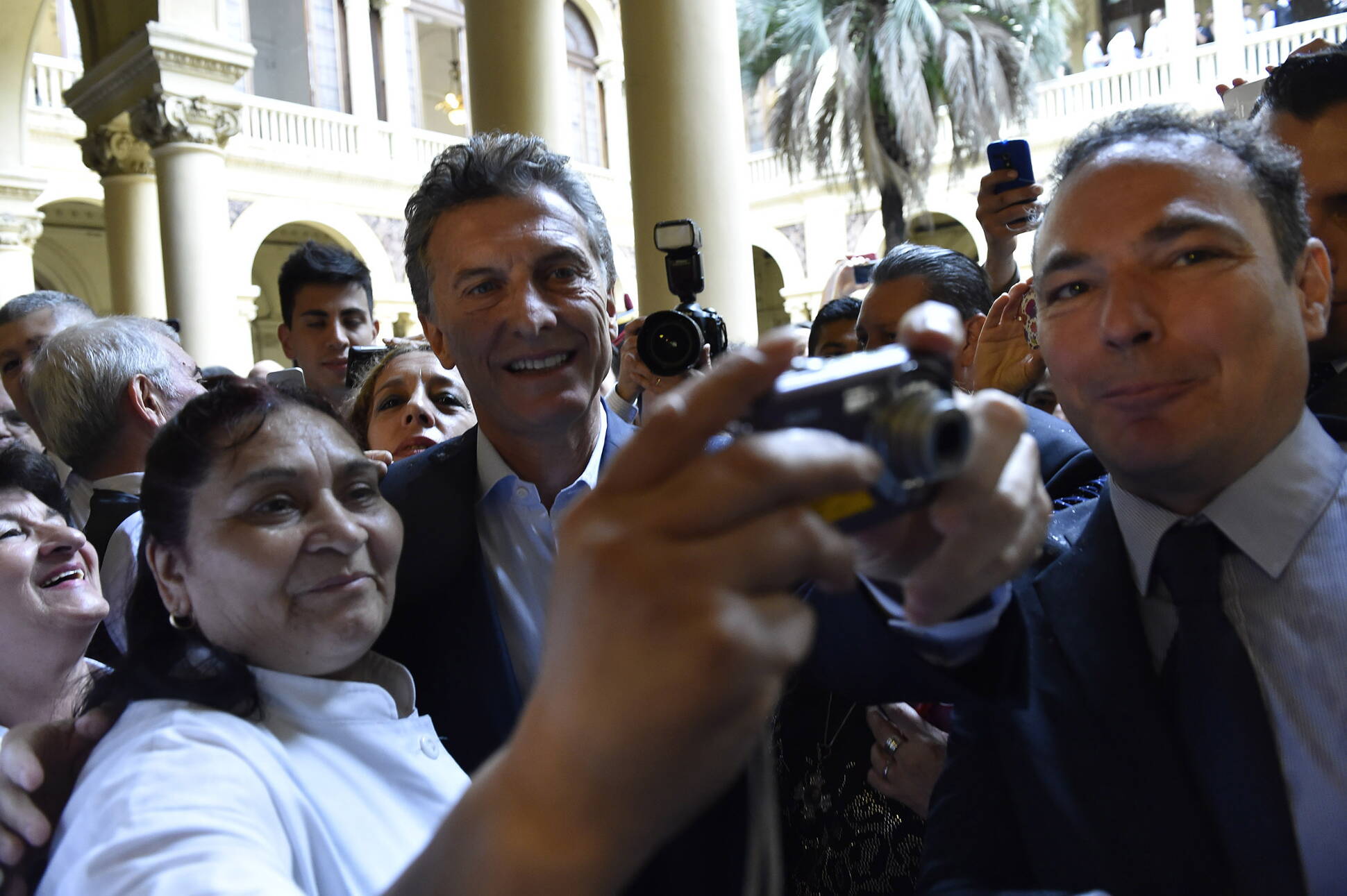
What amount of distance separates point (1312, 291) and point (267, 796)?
4.24 ft

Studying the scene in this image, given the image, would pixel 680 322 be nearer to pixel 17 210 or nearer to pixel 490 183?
pixel 490 183

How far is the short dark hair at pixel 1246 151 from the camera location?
4.20 feet

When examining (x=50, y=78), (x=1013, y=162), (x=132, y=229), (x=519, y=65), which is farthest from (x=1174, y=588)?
(x=50, y=78)

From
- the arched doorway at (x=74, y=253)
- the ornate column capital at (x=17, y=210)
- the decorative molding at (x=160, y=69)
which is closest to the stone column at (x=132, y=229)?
the decorative molding at (x=160, y=69)

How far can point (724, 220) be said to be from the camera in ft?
13.6

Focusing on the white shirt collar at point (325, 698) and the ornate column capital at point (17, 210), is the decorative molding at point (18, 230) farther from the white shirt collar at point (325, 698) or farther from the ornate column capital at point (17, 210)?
the white shirt collar at point (325, 698)

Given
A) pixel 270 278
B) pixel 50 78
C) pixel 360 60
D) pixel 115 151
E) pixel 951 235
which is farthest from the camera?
pixel 951 235

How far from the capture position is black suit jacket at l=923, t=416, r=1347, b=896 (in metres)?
1.07

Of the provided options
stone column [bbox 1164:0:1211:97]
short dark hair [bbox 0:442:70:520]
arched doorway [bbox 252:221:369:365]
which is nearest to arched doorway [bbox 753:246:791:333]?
stone column [bbox 1164:0:1211:97]

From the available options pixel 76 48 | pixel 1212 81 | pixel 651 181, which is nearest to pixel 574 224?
pixel 651 181

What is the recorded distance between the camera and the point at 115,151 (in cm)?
744

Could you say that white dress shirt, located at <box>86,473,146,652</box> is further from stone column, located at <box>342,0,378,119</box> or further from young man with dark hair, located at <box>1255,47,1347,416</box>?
stone column, located at <box>342,0,378,119</box>

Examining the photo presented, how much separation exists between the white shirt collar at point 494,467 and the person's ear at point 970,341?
853 mm

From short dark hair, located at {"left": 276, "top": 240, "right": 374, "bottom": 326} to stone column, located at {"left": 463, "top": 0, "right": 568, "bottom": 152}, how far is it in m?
0.99
